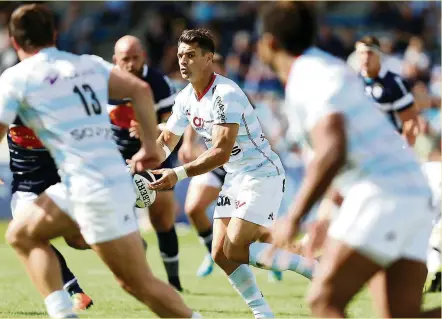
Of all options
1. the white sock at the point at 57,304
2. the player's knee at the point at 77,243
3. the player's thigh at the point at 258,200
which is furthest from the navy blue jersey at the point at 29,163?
the player's thigh at the point at 258,200

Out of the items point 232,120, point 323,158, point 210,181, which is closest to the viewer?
point 323,158

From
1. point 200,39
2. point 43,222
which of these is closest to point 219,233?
point 200,39

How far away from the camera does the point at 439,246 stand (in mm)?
9758

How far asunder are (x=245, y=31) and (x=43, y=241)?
16.4m

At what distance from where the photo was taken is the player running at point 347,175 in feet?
15.4

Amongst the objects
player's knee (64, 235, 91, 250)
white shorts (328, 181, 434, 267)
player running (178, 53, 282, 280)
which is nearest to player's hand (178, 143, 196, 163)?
player running (178, 53, 282, 280)

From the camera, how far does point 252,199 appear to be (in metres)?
7.61

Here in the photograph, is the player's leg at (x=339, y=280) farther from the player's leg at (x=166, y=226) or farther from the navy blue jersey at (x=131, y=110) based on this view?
the navy blue jersey at (x=131, y=110)

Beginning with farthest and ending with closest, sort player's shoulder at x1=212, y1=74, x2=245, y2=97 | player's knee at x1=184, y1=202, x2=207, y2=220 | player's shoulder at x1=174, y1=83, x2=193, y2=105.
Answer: player's knee at x1=184, y1=202, x2=207, y2=220, player's shoulder at x1=174, y1=83, x2=193, y2=105, player's shoulder at x1=212, y1=74, x2=245, y2=97

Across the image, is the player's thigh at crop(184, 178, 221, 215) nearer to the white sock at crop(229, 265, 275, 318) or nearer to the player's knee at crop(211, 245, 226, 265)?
the player's knee at crop(211, 245, 226, 265)

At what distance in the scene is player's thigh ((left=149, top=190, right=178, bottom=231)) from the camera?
10.1 meters

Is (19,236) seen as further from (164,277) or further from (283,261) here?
(164,277)

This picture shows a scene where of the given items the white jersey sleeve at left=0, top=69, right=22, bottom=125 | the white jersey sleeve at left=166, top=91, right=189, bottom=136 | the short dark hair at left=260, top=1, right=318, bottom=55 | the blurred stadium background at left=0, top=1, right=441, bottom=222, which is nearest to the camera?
the short dark hair at left=260, top=1, right=318, bottom=55

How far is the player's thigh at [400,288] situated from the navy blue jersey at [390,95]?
18.1 feet
